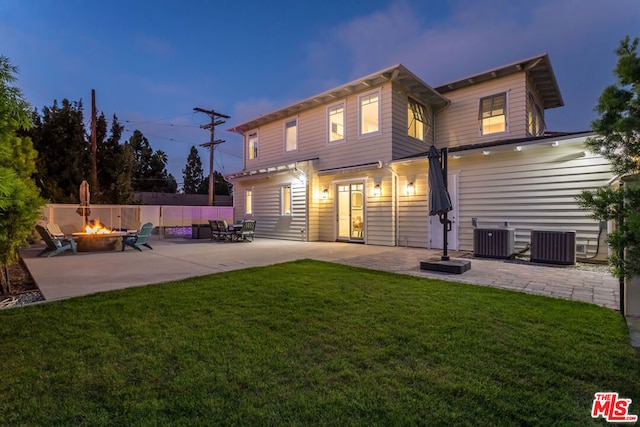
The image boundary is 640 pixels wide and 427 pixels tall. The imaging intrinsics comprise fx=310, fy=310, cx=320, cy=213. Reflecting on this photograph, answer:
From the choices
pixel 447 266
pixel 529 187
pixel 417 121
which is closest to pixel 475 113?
pixel 417 121

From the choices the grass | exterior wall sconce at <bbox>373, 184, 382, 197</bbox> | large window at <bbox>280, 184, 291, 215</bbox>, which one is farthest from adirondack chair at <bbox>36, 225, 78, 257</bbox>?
exterior wall sconce at <bbox>373, 184, 382, 197</bbox>

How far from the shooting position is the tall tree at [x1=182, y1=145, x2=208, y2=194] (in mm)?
41406

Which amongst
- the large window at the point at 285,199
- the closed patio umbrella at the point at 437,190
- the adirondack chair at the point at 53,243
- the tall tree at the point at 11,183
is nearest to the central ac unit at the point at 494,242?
the closed patio umbrella at the point at 437,190

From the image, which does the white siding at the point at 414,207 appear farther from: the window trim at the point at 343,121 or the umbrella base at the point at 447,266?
the umbrella base at the point at 447,266

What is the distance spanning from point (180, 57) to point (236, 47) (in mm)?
8952

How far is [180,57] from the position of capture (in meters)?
49.2

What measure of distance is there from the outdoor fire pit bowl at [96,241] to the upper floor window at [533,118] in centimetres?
1371

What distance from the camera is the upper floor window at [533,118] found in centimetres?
1034

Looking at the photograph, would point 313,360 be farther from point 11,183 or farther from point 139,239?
point 139,239

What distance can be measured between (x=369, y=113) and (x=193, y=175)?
36.8 metres

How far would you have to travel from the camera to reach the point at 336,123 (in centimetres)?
1169

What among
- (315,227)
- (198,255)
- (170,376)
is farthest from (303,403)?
(315,227)

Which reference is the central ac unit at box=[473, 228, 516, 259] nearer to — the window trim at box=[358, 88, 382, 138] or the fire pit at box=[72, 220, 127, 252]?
the window trim at box=[358, 88, 382, 138]

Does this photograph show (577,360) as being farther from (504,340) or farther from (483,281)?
(483,281)
